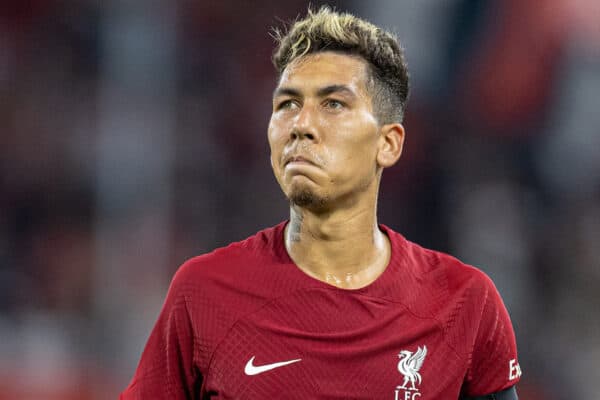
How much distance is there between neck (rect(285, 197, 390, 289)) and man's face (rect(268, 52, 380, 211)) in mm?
68

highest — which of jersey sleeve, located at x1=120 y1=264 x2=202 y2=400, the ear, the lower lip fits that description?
the ear

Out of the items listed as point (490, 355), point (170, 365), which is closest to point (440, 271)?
point (490, 355)

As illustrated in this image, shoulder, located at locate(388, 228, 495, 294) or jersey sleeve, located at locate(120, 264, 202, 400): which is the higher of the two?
shoulder, located at locate(388, 228, 495, 294)

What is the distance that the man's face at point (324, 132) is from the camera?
7.45 ft

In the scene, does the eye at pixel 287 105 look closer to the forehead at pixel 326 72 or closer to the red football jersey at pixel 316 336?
the forehead at pixel 326 72

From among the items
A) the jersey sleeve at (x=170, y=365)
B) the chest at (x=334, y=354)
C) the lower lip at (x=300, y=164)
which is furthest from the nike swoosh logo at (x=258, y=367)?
the lower lip at (x=300, y=164)

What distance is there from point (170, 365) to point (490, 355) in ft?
3.28

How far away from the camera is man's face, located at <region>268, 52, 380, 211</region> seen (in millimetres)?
2270

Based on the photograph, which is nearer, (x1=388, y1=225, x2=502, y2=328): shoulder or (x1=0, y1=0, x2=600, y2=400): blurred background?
(x1=388, y1=225, x2=502, y2=328): shoulder

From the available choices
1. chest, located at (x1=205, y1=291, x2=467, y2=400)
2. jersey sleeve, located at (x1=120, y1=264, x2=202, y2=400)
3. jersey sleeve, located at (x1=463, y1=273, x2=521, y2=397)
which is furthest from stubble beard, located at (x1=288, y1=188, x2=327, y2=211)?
jersey sleeve, located at (x1=463, y1=273, x2=521, y2=397)

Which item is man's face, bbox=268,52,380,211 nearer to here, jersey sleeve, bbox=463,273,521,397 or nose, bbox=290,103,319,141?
nose, bbox=290,103,319,141

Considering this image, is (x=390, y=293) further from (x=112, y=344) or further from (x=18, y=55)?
(x=18, y=55)

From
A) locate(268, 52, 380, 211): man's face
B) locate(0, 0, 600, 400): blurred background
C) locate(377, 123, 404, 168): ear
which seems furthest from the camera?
locate(0, 0, 600, 400): blurred background

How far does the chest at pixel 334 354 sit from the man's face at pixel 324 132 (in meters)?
0.33
